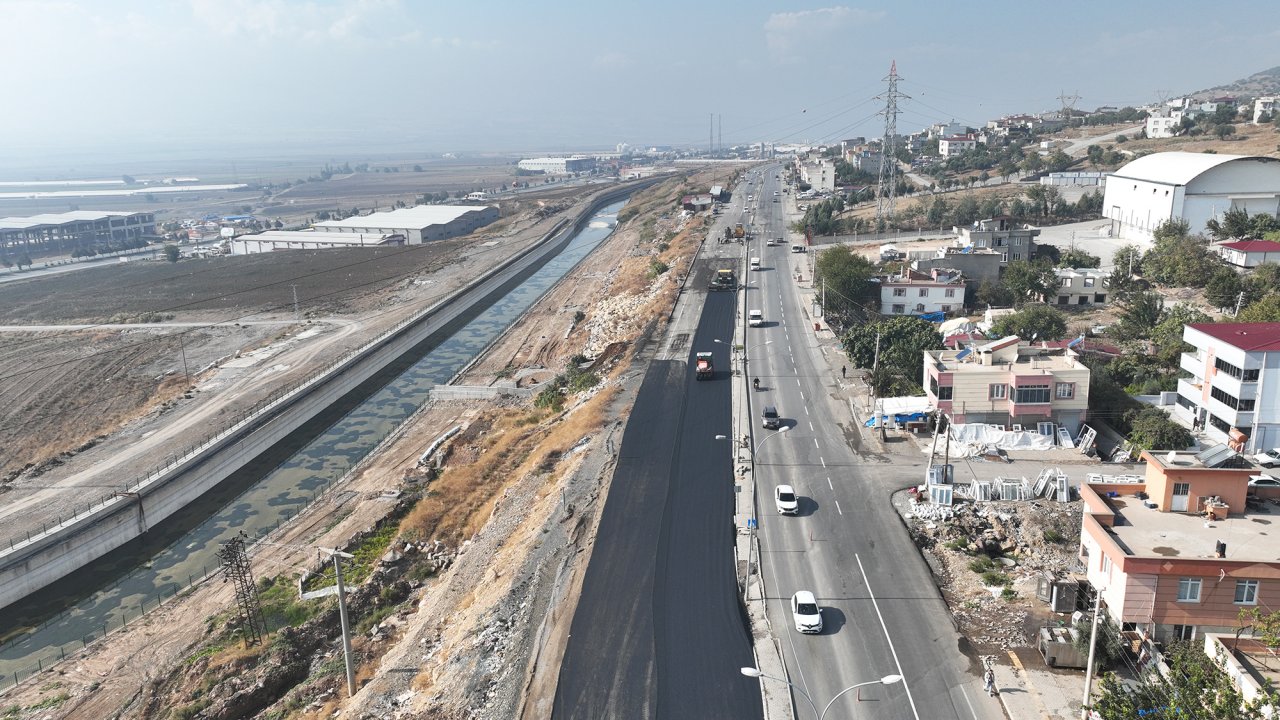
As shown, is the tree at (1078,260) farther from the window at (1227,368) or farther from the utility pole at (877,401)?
the window at (1227,368)

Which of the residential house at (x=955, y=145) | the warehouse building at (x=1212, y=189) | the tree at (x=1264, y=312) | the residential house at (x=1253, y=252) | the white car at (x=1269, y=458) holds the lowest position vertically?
the white car at (x=1269, y=458)

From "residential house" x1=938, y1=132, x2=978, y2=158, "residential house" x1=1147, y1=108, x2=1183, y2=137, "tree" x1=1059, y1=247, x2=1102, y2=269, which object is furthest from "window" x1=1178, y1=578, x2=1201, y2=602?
"residential house" x1=938, y1=132, x2=978, y2=158

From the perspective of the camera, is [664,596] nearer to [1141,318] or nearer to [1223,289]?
[1141,318]

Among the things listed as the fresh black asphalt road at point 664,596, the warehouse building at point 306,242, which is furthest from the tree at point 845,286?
the warehouse building at point 306,242

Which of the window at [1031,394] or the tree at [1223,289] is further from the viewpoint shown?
the tree at [1223,289]

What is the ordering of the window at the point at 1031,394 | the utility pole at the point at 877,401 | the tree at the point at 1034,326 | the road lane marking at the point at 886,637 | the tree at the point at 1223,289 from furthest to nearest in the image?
the tree at the point at 1223,289, the tree at the point at 1034,326, the utility pole at the point at 877,401, the window at the point at 1031,394, the road lane marking at the point at 886,637

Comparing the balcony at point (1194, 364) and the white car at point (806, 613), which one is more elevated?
the balcony at point (1194, 364)

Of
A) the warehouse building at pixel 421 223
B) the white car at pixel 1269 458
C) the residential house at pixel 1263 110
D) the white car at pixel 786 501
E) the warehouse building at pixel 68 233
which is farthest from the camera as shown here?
the warehouse building at pixel 68 233

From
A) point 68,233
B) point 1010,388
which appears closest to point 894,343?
point 1010,388
